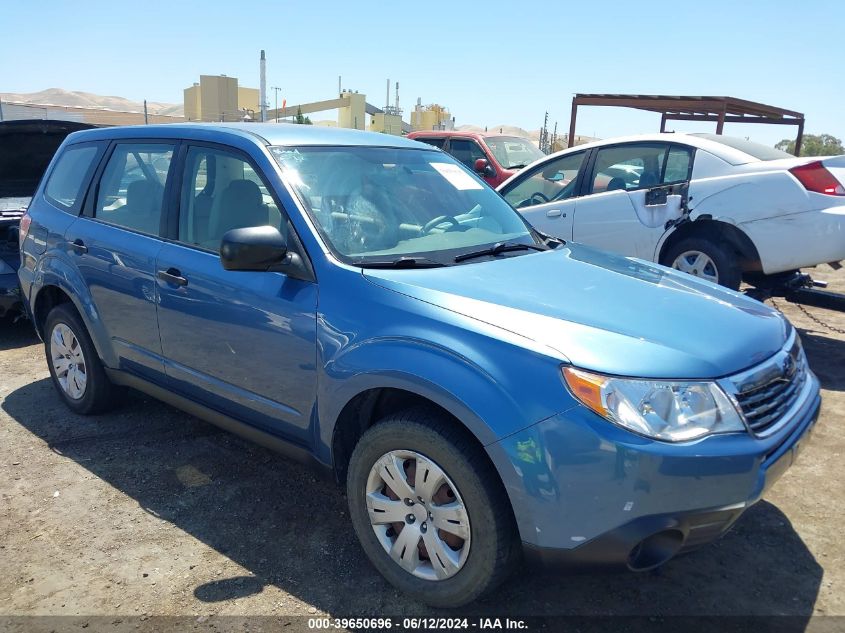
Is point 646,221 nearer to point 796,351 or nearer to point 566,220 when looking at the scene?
point 566,220

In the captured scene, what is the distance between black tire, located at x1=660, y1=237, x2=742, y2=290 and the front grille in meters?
3.22

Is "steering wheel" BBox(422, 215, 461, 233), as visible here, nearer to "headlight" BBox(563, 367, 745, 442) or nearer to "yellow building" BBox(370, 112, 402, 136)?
"headlight" BBox(563, 367, 745, 442)

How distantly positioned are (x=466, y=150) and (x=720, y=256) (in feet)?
19.8

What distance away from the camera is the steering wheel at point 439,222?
324cm

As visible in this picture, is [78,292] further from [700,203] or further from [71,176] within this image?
[700,203]

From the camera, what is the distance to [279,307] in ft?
9.46

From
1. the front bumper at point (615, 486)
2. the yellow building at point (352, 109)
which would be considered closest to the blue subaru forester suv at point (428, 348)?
the front bumper at point (615, 486)

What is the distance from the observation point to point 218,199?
3412 mm

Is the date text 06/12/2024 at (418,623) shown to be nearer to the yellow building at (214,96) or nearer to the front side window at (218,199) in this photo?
the front side window at (218,199)

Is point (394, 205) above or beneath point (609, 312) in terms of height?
above

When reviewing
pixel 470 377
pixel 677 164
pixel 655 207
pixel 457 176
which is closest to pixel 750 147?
pixel 677 164

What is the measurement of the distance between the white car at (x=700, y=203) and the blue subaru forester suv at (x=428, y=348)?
2.72 meters

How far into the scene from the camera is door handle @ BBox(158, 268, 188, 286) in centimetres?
330

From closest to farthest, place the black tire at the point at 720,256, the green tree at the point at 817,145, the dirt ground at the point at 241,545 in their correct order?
Result: the dirt ground at the point at 241,545 → the black tire at the point at 720,256 → the green tree at the point at 817,145
